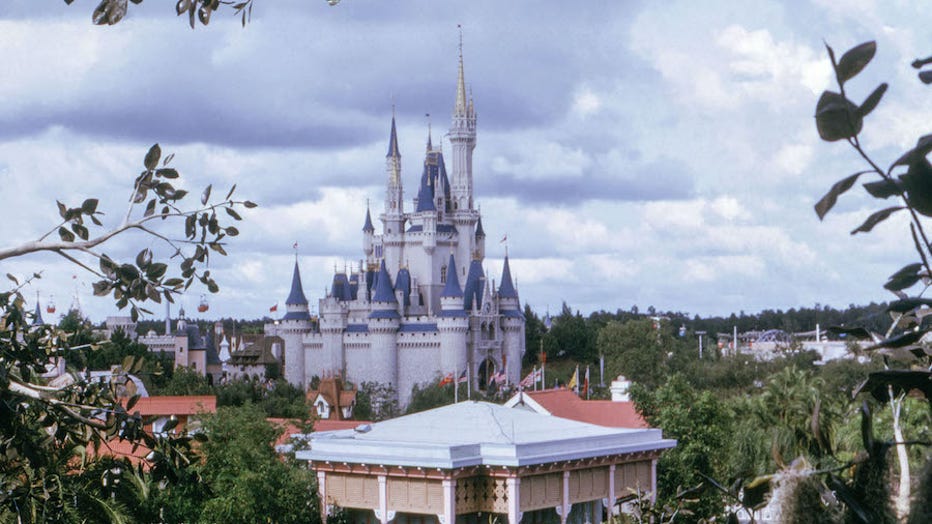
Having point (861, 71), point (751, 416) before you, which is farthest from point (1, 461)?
point (751, 416)

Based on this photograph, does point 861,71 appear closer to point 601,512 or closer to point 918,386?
point 918,386

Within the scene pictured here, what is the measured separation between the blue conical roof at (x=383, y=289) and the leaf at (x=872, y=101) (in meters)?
81.7

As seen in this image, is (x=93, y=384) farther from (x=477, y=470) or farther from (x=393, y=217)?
(x=393, y=217)

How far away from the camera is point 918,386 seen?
249 centimetres

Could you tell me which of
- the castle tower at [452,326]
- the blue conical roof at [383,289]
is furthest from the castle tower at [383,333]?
the castle tower at [452,326]

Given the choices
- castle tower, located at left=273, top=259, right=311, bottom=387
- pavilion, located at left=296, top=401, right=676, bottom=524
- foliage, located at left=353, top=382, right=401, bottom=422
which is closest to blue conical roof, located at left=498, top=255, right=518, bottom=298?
foliage, located at left=353, top=382, right=401, bottom=422

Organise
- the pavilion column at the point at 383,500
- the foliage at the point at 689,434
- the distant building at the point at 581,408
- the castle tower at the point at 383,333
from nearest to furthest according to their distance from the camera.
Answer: the pavilion column at the point at 383,500 → the foliage at the point at 689,434 → the distant building at the point at 581,408 → the castle tower at the point at 383,333

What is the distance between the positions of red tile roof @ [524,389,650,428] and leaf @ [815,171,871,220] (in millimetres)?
26504

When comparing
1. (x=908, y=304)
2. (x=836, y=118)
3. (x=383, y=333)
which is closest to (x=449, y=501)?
(x=908, y=304)

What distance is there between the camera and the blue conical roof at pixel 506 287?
86.2 meters

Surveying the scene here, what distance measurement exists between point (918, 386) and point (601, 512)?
20950mm

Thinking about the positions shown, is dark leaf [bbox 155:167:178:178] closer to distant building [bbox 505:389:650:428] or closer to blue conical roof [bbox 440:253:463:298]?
distant building [bbox 505:389:650:428]

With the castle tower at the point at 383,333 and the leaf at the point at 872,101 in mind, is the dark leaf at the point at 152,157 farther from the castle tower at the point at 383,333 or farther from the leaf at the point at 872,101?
the castle tower at the point at 383,333

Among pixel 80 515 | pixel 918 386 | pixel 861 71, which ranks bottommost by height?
pixel 80 515
